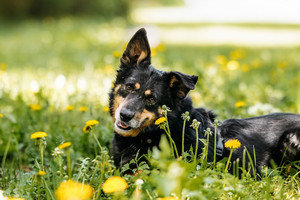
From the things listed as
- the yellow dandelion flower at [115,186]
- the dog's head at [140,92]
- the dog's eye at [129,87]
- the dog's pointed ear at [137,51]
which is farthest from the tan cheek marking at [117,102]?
the yellow dandelion flower at [115,186]

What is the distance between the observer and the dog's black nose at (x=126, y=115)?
10.3ft

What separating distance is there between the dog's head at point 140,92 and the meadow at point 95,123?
1.03 ft

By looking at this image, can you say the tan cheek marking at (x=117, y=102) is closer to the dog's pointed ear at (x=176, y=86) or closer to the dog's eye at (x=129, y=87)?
the dog's eye at (x=129, y=87)

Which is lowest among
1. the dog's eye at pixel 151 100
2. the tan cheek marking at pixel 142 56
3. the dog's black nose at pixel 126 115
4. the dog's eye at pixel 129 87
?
the dog's black nose at pixel 126 115

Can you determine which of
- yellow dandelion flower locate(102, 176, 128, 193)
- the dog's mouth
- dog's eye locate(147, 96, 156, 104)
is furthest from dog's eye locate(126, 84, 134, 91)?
yellow dandelion flower locate(102, 176, 128, 193)

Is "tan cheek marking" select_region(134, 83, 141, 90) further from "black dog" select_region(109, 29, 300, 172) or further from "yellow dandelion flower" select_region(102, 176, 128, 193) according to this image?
"yellow dandelion flower" select_region(102, 176, 128, 193)

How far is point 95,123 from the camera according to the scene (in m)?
2.62

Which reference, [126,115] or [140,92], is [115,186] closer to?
[126,115]

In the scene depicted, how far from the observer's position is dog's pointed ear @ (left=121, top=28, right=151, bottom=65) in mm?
3432

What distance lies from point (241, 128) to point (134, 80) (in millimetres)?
1106

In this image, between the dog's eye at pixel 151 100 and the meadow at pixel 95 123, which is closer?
the meadow at pixel 95 123

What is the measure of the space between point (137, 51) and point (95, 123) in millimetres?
1161

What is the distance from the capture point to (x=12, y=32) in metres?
15.9

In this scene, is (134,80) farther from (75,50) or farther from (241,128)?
(75,50)
